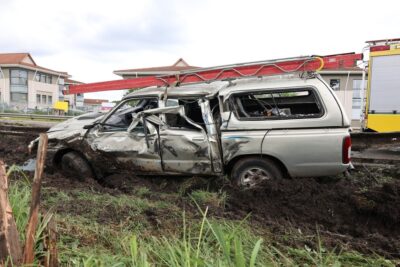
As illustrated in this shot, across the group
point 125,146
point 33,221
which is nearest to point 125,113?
point 125,146

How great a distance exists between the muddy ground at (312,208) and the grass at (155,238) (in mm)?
139

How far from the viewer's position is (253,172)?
20.2ft

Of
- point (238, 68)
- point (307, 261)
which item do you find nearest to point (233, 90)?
point (238, 68)

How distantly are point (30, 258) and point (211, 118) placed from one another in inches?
160

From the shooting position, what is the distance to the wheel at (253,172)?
238 inches

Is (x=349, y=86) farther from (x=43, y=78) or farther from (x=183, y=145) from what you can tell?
(x=43, y=78)

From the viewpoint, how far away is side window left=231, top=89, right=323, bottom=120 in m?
6.07

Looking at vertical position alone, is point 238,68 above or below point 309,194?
above

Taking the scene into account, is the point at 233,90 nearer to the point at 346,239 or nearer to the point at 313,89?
the point at 313,89

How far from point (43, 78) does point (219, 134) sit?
55.3 m

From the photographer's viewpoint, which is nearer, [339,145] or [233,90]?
[339,145]

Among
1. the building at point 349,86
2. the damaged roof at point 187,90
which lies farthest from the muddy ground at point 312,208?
Answer: the building at point 349,86

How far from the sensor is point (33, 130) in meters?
12.6

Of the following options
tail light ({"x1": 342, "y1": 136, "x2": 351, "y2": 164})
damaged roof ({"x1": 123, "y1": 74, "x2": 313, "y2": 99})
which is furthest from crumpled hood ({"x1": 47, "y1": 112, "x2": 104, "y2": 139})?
tail light ({"x1": 342, "y1": 136, "x2": 351, "y2": 164})
